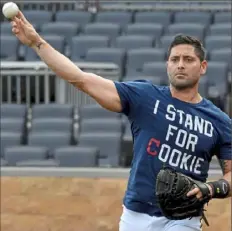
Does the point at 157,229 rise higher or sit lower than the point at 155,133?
lower

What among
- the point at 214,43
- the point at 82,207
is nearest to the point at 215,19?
the point at 214,43

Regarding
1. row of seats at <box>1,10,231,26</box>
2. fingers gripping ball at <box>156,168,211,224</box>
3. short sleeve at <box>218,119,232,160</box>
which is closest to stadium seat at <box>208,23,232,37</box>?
row of seats at <box>1,10,231,26</box>

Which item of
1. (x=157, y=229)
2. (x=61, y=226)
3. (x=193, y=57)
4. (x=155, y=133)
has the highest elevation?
(x=193, y=57)

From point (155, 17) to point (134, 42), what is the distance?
48.1 inches

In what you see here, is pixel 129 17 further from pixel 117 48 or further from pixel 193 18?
pixel 117 48

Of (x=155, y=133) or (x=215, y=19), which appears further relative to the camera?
(x=215, y=19)

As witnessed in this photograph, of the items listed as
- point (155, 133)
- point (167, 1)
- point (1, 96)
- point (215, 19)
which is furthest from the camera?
point (167, 1)

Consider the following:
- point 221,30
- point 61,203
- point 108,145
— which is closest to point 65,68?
point 61,203

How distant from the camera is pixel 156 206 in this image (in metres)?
3.55

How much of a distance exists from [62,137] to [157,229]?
183 inches

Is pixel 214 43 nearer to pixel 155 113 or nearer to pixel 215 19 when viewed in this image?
pixel 215 19

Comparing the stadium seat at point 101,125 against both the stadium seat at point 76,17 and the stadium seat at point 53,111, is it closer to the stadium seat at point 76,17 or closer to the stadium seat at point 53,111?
the stadium seat at point 53,111

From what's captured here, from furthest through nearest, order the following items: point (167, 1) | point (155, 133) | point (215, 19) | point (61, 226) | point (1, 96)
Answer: point (167, 1) < point (215, 19) < point (1, 96) < point (61, 226) < point (155, 133)

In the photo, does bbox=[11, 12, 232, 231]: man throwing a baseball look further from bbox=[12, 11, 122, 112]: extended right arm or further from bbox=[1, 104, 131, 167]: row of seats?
bbox=[1, 104, 131, 167]: row of seats
